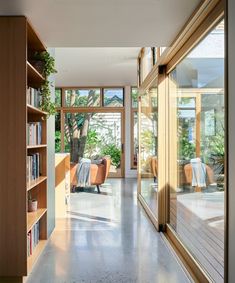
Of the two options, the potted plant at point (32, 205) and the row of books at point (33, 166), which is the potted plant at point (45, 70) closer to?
the row of books at point (33, 166)

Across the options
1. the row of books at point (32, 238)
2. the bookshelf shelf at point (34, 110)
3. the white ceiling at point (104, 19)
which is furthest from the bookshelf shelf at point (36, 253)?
the white ceiling at point (104, 19)

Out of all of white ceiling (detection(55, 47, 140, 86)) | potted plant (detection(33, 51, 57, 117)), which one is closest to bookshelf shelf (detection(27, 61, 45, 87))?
potted plant (detection(33, 51, 57, 117))

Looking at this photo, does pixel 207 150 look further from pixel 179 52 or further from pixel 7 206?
pixel 7 206

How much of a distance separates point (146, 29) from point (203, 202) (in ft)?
6.01

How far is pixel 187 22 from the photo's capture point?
116 inches

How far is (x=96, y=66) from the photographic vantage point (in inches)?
309

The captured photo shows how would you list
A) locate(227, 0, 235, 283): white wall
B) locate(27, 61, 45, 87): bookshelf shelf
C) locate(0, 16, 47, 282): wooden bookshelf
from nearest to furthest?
locate(227, 0, 235, 283): white wall < locate(0, 16, 47, 282): wooden bookshelf < locate(27, 61, 45, 87): bookshelf shelf

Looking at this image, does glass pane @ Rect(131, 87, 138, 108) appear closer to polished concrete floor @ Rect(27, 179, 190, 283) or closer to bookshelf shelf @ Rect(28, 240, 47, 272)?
polished concrete floor @ Rect(27, 179, 190, 283)

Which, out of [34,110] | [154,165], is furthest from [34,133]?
[154,165]

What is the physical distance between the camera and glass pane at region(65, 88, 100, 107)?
10.7 meters

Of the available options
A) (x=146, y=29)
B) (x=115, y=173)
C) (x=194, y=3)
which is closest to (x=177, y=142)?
(x=146, y=29)

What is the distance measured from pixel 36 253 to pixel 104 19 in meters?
2.52

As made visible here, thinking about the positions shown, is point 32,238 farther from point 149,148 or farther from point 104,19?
point 149,148

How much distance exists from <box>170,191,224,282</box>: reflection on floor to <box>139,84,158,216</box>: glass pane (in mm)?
1196
